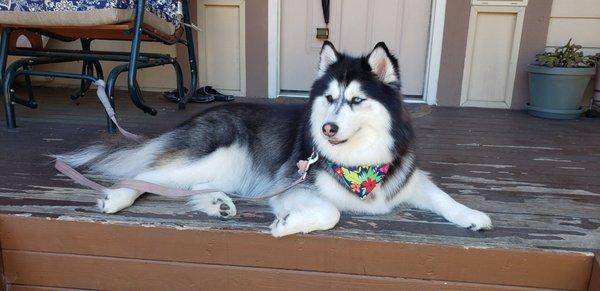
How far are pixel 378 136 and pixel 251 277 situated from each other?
73cm

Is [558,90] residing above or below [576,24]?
below

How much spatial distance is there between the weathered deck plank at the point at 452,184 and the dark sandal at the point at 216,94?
0.63 metres

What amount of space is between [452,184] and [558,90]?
233cm

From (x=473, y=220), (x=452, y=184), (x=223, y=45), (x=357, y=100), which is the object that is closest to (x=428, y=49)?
(x=223, y=45)

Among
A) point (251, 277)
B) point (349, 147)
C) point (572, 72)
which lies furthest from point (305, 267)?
point (572, 72)

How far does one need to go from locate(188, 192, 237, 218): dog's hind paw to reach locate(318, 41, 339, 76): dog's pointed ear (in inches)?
26.9

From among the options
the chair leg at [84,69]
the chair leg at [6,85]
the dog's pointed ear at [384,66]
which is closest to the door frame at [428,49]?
the chair leg at [84,69]

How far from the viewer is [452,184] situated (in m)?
2.08

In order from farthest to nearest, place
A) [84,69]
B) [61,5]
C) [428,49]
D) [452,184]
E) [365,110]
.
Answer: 1. [428,49]
2. [84,69]
3. [61,5]
4. [452,184]
5. [365,110]

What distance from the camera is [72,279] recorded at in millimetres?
1666

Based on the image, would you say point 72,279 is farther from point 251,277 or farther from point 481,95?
point 481,95

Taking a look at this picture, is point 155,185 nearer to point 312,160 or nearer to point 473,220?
point 312,160

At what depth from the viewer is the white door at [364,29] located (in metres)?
4.17

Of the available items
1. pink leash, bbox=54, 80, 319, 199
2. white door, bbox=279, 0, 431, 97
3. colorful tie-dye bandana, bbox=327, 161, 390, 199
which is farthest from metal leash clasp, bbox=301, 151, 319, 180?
white door, bbox=279, 0, 431, 97
